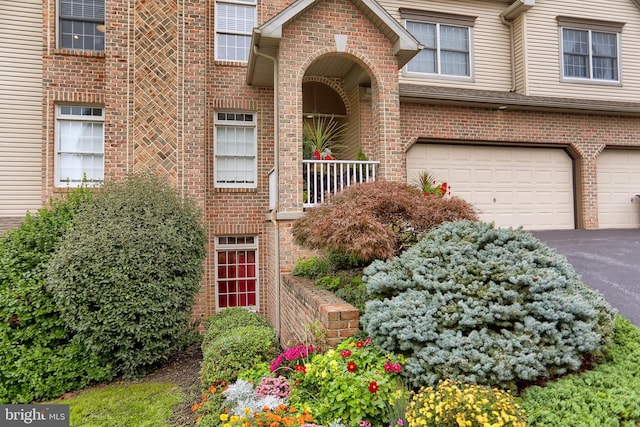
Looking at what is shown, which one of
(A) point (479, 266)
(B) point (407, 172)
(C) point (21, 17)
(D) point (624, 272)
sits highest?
(C) point (21, 17)

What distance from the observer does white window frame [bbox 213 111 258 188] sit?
9.11 m

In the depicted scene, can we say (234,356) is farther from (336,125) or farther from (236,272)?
(336,125)

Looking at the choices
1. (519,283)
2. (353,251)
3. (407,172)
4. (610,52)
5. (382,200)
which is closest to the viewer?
(519,283)

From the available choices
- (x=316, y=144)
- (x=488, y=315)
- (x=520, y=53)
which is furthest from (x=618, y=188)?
(x=488, y=315)

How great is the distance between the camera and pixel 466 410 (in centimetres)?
267

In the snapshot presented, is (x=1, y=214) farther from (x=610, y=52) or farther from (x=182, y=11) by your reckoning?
(x=610, y=52)

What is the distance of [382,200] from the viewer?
536cm

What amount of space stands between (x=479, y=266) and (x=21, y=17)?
10882 mm

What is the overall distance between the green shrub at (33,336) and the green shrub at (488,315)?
4853 mm

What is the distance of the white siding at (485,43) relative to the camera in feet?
35.5

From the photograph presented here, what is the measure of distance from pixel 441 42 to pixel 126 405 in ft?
36.2

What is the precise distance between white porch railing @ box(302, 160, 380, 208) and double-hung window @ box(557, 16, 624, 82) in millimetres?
7690

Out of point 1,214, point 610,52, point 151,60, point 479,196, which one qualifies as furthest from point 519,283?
point 610,52

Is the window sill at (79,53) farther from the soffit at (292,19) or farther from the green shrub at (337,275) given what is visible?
the green shrub at (337,275)
